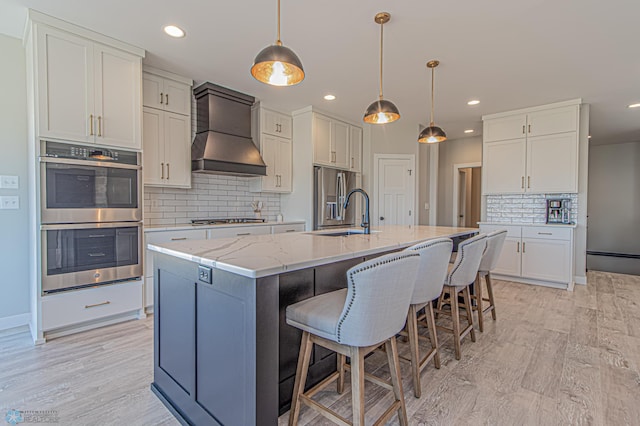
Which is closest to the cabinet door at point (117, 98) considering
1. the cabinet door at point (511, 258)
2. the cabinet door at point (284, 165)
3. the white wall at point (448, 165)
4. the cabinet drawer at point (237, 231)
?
the cabinet drawer at point (237, 231)

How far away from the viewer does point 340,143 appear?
5246 millimetres

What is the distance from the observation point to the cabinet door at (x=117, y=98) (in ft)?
9.06

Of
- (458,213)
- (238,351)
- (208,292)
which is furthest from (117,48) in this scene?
(458,213)

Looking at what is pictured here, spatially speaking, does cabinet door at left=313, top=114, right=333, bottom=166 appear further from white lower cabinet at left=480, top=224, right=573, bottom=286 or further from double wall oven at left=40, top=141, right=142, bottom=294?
white lower cabinet at left=480, top=224, right=573, bottom=286

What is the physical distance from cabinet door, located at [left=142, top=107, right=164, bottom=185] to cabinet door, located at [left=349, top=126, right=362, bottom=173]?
3.04 metres

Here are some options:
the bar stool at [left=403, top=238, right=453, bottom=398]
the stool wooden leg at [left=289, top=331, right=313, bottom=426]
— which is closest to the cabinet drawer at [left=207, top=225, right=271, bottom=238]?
the stool wooden leg at [left=289, top=331, right=313, bottom=426]

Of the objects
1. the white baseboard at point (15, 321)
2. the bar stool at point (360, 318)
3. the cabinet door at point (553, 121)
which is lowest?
the white baseboard at point (15, 321)

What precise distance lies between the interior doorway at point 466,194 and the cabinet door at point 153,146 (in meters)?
5.58

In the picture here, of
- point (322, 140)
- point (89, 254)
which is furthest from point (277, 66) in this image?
point (322, 140)

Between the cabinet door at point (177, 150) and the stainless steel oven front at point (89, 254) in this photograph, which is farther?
the cabinet door at point (177, 150)

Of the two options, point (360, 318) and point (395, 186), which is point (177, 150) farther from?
point (395, 186)

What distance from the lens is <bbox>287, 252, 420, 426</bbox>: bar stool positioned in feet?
3.99

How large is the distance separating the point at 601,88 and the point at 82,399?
5.88 meters

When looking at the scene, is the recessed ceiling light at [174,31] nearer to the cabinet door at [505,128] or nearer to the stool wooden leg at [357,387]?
the stool wooden leg at [357,387]
